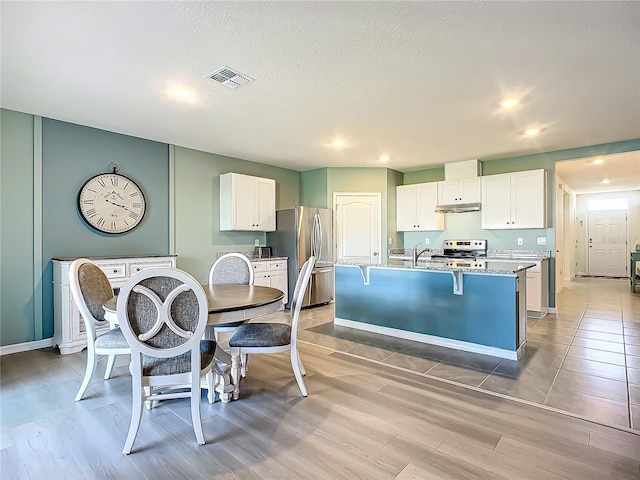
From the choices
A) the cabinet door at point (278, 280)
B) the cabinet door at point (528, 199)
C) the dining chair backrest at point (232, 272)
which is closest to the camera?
the dining chair backrest at point (232, 272)

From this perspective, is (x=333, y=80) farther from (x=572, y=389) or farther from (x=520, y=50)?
(x=572, y=389)

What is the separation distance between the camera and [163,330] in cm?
194

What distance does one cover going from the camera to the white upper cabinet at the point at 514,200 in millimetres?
5091

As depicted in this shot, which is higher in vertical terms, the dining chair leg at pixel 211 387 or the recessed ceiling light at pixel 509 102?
the recessed ceiling light at pixel 509 102

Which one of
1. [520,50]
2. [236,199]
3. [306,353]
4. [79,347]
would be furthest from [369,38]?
[79,347]

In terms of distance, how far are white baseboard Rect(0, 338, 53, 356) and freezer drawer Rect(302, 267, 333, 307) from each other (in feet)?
10.7

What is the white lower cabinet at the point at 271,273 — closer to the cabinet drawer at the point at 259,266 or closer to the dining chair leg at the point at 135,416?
the cabinet drawer at the point at 259,266

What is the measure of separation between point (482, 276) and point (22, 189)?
483cm

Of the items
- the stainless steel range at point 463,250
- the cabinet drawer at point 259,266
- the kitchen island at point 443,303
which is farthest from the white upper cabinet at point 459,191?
the cabinet drawer at point 259,266

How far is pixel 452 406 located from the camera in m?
2.36

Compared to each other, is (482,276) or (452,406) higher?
(482,276)

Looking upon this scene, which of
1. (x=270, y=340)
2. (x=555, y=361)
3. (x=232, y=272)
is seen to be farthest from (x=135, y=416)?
(x=555, y=361)

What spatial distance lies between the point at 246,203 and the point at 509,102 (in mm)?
3725

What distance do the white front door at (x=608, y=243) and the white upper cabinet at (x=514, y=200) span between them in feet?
22.2
